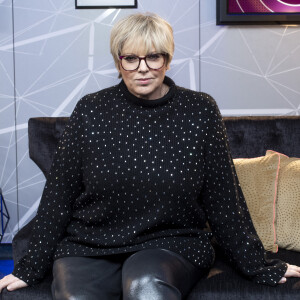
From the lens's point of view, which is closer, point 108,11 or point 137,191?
point 137,191

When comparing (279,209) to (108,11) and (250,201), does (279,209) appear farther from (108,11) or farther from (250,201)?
(108,11)

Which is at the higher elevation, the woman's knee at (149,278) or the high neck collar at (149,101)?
the high neck collar at (149,101)

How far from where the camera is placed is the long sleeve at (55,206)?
5.62 ft

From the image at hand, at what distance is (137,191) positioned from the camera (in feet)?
5.54

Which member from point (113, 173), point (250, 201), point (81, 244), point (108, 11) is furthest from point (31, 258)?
point (108, 11)

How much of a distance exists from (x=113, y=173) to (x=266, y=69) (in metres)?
1.46

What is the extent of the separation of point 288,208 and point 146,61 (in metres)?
0.84

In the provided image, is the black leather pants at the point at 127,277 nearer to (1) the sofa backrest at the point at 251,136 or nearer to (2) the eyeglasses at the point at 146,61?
(2) the eyeglasses at the point at 146,61

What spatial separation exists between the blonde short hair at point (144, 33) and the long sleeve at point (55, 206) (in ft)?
1.01

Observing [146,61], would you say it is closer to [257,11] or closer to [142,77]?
[142,77]

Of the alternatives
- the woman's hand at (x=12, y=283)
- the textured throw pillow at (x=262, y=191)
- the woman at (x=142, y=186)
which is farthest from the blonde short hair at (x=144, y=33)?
the woman's hand at (x=12, y=283)

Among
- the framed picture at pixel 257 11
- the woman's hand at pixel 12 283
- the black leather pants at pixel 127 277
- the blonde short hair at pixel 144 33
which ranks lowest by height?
the woman's hand at pixel 12 283

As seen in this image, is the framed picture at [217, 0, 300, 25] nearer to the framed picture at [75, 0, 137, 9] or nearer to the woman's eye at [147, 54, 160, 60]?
the framed picture at [75, 0, 137, 9]

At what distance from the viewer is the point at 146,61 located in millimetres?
1704
